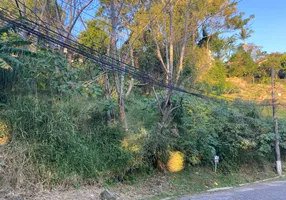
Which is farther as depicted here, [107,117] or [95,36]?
[95,36]

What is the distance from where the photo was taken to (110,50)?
452 inches

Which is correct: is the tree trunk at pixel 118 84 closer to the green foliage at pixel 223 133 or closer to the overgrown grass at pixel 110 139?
the overgrown grass at pixel 110 139

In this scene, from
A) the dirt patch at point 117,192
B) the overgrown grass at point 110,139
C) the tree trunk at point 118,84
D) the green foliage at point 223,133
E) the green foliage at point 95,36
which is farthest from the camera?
the green foliage at point 223,133

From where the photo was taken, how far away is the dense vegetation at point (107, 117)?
27.4 ft

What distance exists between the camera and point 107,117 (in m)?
10.9

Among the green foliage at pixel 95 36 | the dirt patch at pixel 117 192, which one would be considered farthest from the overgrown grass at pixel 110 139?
the green foliage at pixel 95 36

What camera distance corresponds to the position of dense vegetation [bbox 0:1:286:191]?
8352 millimetres

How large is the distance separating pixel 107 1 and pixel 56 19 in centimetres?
218

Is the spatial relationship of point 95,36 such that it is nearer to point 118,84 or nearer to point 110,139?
point 118,84

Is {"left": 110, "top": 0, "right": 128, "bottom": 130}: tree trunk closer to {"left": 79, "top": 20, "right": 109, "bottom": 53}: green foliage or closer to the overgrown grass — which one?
the overgrown grass

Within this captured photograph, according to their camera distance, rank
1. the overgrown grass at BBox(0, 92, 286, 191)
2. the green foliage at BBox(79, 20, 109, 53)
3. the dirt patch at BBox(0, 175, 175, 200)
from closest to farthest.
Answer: the dirt patch at BBox(0, 175, 175, 200), the overgrown grass at BBox(0, 92, 286, 191), the green foliage at BBox(79, 20, 109, 53)

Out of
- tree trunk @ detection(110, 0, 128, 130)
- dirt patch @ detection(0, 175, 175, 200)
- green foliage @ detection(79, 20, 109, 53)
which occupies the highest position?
green foliage @ detection(79, 20, 109, 53)

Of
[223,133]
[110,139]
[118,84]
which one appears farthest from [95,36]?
[223,133]

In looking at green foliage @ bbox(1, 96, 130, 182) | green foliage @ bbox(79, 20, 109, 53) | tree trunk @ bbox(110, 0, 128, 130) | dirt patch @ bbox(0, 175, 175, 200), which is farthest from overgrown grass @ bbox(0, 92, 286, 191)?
green foliage @ bbox(79, 20, 109, 53)
